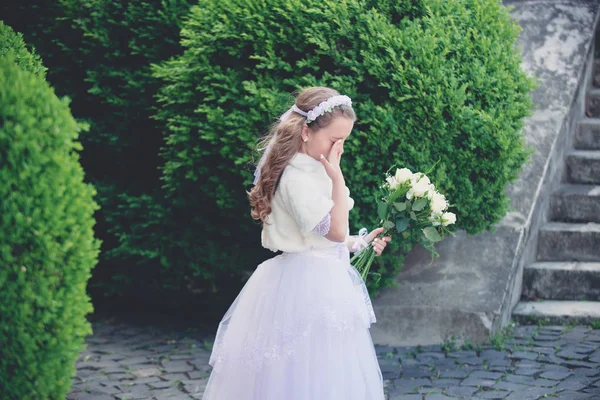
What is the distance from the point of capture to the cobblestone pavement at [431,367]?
4875mm

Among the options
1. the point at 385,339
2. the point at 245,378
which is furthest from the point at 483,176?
the point at 245,378

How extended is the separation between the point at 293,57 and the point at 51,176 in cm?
288

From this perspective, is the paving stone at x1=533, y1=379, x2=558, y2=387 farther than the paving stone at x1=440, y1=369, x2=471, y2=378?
No

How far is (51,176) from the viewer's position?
117 inches

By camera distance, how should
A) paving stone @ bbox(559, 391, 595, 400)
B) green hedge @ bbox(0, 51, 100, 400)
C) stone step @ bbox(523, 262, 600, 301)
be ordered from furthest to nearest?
stone step @ bbox(523, 262, 600, 301), paving stone @ bbox(559, 391, 595, 400), green hedge @ bbox(0, 51, 100, 400)

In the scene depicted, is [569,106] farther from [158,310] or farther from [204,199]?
[158,310]

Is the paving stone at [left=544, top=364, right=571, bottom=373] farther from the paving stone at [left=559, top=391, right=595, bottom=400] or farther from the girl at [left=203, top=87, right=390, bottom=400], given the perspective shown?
the girl at [left=203, top=87, right=390, bottom=400]

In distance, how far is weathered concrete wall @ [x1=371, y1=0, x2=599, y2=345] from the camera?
18.9 ft

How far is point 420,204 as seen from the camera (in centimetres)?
400

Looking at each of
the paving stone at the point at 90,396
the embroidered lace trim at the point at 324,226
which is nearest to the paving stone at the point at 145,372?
the paving stone at the point at 90,396

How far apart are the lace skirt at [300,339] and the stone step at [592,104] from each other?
5.15m

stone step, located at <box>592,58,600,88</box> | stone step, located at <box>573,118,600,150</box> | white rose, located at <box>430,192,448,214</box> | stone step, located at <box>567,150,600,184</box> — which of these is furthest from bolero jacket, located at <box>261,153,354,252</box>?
stone step, located at <box>592,58,600,88</box>

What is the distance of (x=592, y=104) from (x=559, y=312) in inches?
115

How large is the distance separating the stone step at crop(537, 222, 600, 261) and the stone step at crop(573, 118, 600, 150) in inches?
47.9
